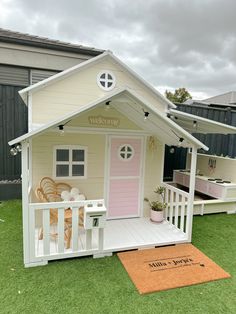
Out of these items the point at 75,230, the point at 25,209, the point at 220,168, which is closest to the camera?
the point at 25,209

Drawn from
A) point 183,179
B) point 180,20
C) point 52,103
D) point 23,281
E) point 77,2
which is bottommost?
point 23,281

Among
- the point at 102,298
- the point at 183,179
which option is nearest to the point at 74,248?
the point at 102,298

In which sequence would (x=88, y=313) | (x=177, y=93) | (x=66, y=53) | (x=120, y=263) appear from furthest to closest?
(x=177, y=93), (x=66, y=53), (x=120, y=263), (x=88, y=313)

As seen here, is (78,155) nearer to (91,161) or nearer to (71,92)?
(91,161)

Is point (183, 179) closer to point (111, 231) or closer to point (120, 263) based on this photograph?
point (111, 231)

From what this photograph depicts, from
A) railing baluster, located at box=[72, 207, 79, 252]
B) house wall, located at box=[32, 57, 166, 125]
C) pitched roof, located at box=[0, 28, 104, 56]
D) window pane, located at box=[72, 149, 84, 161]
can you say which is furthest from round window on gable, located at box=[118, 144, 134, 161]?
pitched roof, located at box=[0, 28, 104, 56]

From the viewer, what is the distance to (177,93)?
2778 centimetres

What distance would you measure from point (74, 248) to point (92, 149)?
2.08 meters

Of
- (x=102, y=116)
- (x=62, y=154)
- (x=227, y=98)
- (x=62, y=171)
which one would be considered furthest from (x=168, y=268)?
(x=227, y=98)

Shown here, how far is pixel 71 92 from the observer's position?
4707 millimetres

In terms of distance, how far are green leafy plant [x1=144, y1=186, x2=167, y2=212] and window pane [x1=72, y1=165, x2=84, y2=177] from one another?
168 centimetres

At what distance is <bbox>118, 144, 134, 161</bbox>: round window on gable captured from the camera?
16.2 feet

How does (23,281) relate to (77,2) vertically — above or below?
below

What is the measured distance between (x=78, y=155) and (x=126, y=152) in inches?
42.9
